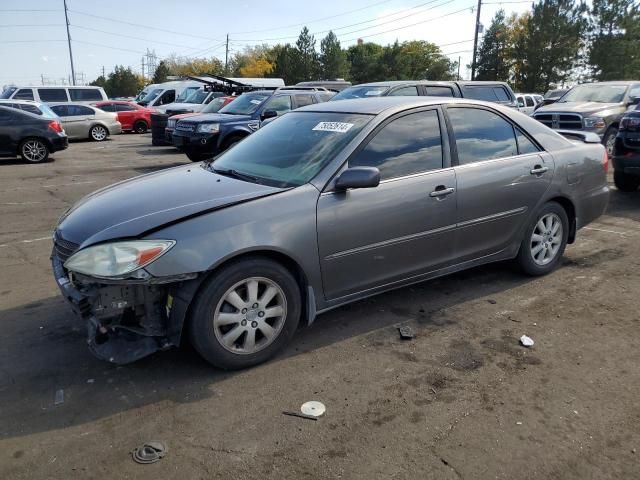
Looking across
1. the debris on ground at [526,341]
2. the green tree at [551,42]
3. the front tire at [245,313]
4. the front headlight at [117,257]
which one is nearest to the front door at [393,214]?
the front tire at [245,313]

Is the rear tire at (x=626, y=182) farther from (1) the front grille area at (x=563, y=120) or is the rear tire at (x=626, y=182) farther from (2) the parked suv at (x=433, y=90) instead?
(1) the front grille area at (x=563, y=120)

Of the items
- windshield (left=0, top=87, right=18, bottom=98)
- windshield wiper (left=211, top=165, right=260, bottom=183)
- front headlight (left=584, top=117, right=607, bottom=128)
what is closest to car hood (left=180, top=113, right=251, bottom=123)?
front headlight (left=584, top=117, right=607, bottom=128)

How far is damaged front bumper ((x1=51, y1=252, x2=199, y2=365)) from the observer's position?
303 centimetres

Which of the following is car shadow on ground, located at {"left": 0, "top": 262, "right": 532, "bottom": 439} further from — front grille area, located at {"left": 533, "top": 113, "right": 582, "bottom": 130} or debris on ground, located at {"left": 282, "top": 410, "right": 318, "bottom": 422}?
front grille area, located at {"left": 533, "top": 113, "right": 582, "bottom": 130}

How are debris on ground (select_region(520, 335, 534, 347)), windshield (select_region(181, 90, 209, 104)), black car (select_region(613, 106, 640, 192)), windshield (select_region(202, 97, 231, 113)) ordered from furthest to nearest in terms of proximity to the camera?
windshield (select_region(181, 90, 209, 104))
windshield (select_region(202, 97, 231, 113))
black car (select_region(613, 106, 640, 192))
debris on ground (select_region(520, 335, 534, 347))

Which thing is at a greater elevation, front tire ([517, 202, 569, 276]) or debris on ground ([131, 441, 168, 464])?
front tire ([517, 202, 569, 276])

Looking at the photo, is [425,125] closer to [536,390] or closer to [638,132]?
[536,390]

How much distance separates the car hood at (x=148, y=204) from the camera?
3.22m

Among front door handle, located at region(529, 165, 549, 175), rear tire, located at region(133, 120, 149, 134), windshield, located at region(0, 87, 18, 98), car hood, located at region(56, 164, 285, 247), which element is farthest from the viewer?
rear tire, located at region(133, 120, 149, 134)

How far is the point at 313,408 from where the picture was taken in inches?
118

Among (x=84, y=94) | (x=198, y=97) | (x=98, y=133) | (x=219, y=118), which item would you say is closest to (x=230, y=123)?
(x=219, y=118)

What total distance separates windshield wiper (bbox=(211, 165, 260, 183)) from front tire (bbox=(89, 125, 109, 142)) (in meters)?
18.3

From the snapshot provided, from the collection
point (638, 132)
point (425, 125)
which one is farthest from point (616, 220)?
point (425, 125)

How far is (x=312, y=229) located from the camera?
11.4 ft
